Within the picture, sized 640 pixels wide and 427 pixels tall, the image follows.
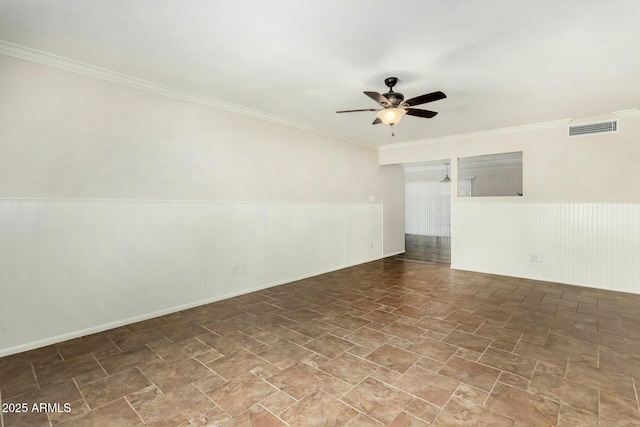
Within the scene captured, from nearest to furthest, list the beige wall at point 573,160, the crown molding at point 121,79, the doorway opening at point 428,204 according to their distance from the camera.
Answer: the crown molding at point 121,79
the beige wall at point 573,160
the doorway opening at point 428,204

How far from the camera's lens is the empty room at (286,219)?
2.01m

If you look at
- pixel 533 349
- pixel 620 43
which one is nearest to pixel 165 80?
pixel 620 43

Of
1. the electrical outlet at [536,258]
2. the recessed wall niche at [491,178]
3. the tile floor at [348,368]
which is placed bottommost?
the tile floor at [348,368]

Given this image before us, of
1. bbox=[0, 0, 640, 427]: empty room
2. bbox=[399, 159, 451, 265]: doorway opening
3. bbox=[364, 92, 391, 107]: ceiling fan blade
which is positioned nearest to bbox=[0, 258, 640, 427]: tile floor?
bbox=[0, 0, 640, 427]: empty room

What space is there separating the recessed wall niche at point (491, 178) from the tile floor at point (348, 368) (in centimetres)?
573

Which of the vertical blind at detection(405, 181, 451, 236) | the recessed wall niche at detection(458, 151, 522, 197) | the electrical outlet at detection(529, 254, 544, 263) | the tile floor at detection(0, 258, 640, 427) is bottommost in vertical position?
the tile floor at detection(0, 258, 640, 427)

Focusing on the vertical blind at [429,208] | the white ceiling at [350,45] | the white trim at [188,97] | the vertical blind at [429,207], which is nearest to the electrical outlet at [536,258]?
the white trim at [188,97]

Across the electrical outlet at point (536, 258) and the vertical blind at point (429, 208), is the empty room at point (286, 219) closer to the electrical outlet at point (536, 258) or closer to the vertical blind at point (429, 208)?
the electrical outlet at point (536, 258)

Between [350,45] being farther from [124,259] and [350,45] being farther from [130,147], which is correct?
[124,259]

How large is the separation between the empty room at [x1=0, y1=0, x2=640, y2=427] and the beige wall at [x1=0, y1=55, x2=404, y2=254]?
0.02 m

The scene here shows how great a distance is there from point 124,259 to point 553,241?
6050 millimetres

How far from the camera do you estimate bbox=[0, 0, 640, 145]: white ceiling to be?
2037 millimetres

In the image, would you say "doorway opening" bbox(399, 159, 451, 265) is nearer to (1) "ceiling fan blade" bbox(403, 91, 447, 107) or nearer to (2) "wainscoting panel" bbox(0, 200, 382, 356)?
(2) "wainscoting panel" bbox(0, 200, 382, 356)

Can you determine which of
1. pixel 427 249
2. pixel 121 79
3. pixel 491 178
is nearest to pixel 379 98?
pixel 121 79
